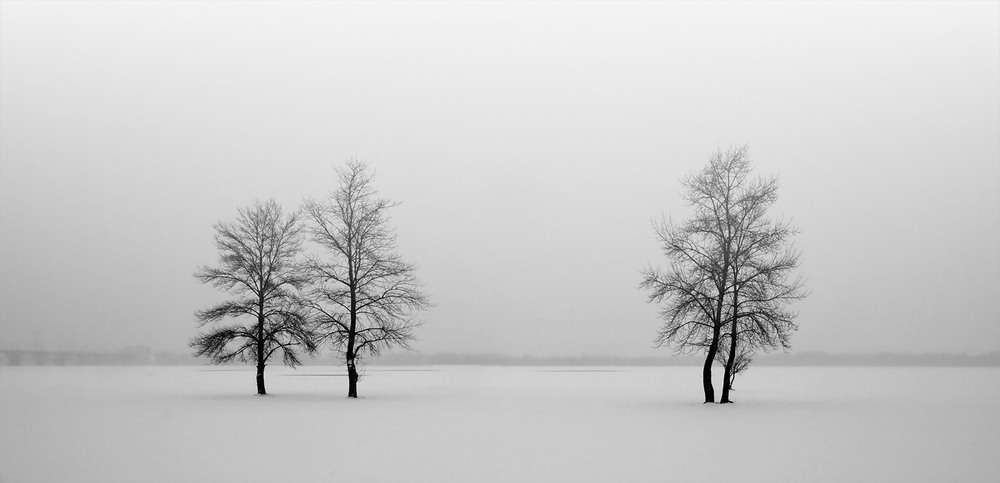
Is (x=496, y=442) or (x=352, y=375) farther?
(x=352, y=375)

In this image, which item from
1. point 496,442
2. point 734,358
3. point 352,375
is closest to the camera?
point 496,442

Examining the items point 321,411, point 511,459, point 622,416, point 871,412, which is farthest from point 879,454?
point 321,411

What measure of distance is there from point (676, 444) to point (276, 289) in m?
29.4

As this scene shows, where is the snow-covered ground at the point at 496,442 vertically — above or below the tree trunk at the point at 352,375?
below

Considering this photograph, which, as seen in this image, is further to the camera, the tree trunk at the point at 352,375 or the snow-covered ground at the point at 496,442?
the tree trunk at the point at 352,375

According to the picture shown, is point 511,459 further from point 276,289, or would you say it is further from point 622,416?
point 276,289

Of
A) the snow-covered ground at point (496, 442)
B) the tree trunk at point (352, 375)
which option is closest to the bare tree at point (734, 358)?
the snow-covered ground at point (496, 442)

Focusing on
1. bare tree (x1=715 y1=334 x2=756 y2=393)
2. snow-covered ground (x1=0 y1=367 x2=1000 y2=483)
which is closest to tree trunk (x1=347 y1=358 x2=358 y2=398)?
snow-covered ground (x1=0 y1=367 x2=1000 y2=483)

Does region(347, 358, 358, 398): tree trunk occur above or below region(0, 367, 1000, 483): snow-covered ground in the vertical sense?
above

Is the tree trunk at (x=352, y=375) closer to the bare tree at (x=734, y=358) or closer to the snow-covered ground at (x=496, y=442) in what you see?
the snow-covered ground at (x=496, y=442)

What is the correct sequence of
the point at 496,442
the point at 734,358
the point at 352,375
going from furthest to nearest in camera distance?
the point at 352,375, the point at 734,358, the point at 496,442

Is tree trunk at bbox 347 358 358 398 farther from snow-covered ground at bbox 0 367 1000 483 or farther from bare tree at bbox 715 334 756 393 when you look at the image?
bare tree at bbox 715 334 756 393

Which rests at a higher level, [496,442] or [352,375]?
[352,375]

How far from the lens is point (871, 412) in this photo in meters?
33.6
